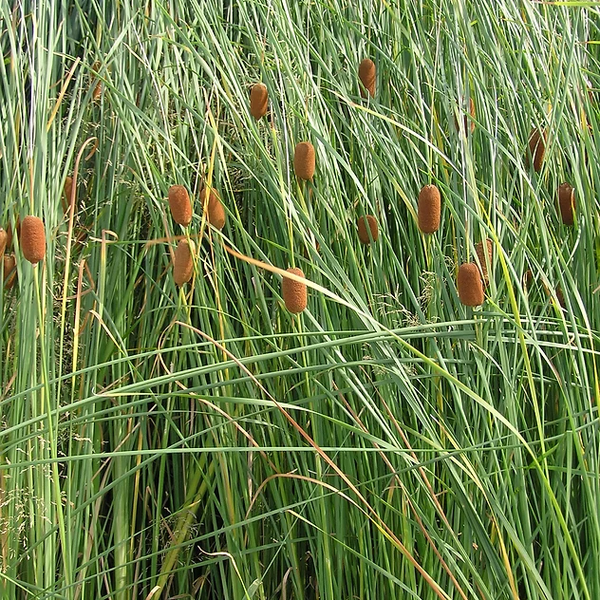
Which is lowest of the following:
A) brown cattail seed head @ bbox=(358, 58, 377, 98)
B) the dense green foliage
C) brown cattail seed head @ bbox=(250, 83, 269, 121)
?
the dense green foliage

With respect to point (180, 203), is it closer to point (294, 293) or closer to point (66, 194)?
point (294, 293)

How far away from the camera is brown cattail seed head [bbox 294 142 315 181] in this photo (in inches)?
37.0

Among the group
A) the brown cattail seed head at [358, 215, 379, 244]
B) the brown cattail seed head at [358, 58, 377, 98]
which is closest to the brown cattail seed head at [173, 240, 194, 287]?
the brown cattail seed head at [358, 215, 379, 244]

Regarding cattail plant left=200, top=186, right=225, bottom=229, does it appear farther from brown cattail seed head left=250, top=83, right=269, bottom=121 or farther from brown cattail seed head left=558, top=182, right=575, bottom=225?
brown cattail seed head left=558, top=182, right=575, bottom=225

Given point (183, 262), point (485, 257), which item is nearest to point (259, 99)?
point (183, 262)

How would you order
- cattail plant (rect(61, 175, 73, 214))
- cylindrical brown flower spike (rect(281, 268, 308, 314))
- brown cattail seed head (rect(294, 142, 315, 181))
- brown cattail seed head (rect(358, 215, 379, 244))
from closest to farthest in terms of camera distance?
cylindrical brown flower spike (rect(281, 268, 308, 314))
brown cattail seed head (rect(294, 142, 315, 181))
brown cattail seed head (rect(358, 215, 379, 244))
cattail plant (rect(61, 175, 73, 214))

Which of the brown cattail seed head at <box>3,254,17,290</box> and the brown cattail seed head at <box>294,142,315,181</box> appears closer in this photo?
the brown cattail seed head at <box>294,142,315,181</box>

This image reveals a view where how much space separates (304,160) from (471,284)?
26 centimetres

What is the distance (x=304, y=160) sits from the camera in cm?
95

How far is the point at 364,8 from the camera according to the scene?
1387mm

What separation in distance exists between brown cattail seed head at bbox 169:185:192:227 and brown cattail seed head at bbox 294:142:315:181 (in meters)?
0.15

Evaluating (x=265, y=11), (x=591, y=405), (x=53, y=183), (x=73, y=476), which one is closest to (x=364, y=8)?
(x=265, y=11)

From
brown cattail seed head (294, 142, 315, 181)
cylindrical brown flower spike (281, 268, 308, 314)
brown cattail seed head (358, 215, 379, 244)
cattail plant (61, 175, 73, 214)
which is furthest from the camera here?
cattail plant (61, 175, 73, 214)

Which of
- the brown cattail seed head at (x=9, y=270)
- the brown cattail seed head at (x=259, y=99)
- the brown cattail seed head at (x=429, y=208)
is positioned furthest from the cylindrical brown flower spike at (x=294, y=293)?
the brown cattail seed head at (x=9, y=270)
